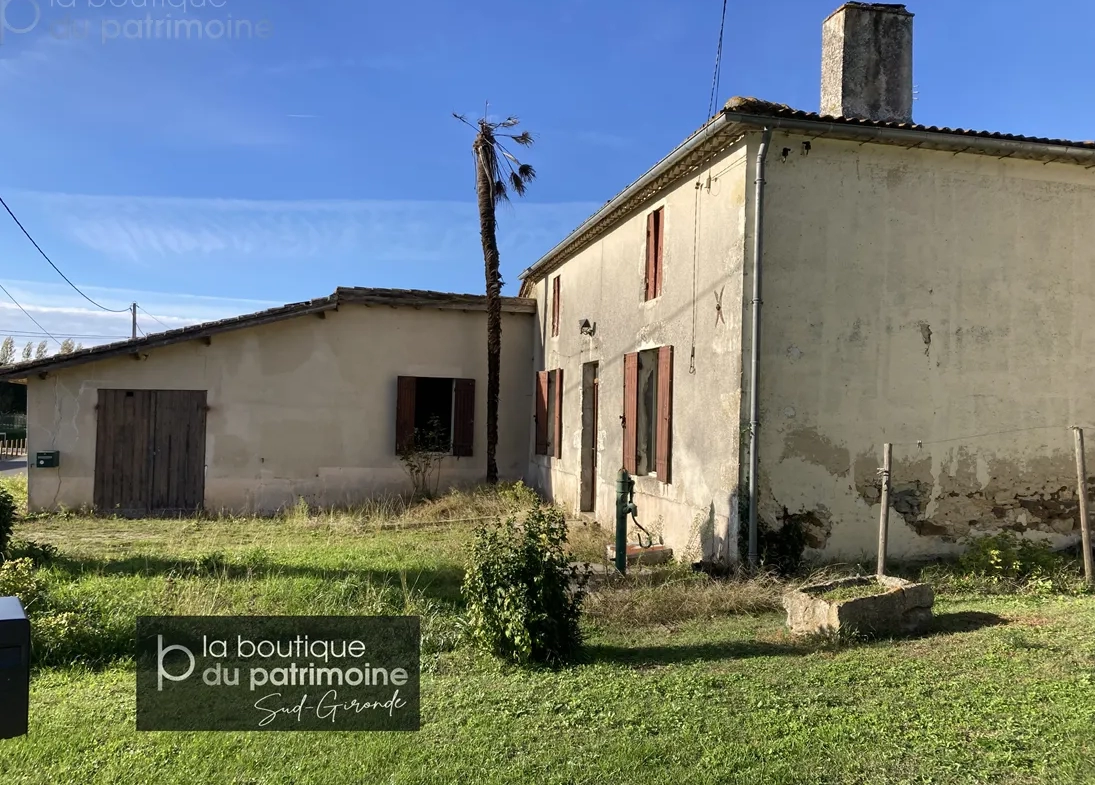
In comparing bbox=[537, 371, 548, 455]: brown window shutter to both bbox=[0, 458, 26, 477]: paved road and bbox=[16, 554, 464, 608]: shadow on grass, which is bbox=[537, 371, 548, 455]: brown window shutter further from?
bbox=[0, 458, 26, 477]: paved road

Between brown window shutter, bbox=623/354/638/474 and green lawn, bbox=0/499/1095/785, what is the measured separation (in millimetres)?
3212

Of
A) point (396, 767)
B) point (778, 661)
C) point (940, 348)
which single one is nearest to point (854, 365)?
point (940, 348)

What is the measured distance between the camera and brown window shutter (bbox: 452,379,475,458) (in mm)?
14266

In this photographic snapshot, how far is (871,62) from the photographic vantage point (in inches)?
347

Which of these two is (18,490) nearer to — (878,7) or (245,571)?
(245,571)

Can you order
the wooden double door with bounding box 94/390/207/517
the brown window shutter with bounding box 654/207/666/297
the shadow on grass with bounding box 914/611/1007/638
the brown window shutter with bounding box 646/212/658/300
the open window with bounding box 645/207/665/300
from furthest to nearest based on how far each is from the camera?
the wooden double door with bounding box 94/390/207/517 < the brown window shutter with bounding box 646/212/658/300 < the open window with bounding box 645/207/665/300 < the brown window shutter with bounding box 654/207/666/297 < the shadow on grass with bounding box 914/611/1007/638

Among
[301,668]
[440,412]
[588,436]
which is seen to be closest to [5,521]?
[301,668]

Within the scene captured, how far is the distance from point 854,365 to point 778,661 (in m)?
3.79

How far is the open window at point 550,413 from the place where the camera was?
13156 mm

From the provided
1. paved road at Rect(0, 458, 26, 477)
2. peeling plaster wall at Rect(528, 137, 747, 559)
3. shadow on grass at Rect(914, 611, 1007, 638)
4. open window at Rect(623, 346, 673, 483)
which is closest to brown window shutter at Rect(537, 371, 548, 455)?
peeling plaster wall at Rect(528, 137, 747, 559)

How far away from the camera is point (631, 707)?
13.3ft

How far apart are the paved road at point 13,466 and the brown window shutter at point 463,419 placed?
13496mm

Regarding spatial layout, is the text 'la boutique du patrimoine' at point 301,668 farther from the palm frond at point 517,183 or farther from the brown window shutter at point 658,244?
the palm frond at point 517,183

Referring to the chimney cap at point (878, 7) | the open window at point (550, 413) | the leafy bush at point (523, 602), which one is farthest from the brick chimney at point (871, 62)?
the leafy bush at point (523, 602)
